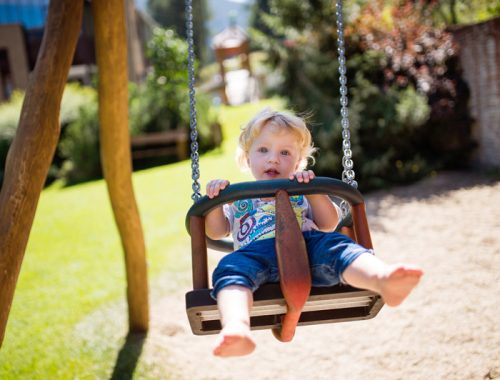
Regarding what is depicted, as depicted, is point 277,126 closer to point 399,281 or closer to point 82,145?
point 399,281

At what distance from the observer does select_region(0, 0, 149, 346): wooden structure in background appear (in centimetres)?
218

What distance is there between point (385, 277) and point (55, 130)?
1.79 m

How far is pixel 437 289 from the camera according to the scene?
14.2ft

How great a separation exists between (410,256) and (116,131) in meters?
3.60

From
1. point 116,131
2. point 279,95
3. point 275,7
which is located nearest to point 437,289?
point 116,131

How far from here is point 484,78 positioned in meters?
8.16

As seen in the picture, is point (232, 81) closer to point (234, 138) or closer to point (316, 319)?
point (234, 138)

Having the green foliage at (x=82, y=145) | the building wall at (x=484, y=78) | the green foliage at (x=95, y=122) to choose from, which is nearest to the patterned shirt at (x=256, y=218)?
the building wall at (x=484, y=78)

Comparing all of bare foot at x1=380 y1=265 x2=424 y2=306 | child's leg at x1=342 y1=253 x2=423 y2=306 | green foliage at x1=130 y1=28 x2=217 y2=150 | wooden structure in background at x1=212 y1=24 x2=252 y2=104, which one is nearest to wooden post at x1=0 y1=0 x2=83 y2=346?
child's leg at x1=342 y1=253 x2=423 y2=306

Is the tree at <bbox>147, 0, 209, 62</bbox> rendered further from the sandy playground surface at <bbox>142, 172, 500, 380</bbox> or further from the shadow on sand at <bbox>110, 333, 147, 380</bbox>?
the shadow on sand at <bbox>110, 333, 147, 380</bbox>

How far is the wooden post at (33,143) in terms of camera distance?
84.7 inches

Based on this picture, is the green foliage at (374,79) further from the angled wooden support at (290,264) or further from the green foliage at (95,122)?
the angled wooden support at (290,264)

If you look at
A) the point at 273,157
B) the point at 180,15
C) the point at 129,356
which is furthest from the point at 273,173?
the point at 180,15

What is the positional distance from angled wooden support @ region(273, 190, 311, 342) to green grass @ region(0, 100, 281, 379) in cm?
195
